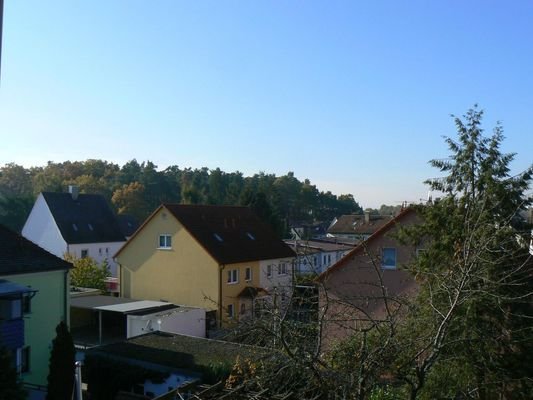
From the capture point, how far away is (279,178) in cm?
10019

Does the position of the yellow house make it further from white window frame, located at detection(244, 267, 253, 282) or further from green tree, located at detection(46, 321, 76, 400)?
green tree, located at detection(46, 321, 76, 400)

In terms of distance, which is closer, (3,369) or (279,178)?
(3,369)

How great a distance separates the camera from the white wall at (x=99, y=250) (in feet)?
143

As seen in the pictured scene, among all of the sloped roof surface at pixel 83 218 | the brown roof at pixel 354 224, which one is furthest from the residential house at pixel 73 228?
the brown roof at pixel 354 224

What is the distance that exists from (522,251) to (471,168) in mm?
2416

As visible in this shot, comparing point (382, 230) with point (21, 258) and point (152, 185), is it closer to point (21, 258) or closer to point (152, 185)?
point (21, 258)

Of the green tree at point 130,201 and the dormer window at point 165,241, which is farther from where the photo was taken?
the green tree at point 130,201

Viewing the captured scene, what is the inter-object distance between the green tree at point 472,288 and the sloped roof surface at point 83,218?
113 feet

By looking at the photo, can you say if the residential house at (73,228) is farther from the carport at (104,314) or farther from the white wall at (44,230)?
the carport at (104,314)

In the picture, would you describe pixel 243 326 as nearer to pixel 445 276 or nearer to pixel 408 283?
pixel 445 276

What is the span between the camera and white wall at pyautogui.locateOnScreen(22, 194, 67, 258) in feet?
143

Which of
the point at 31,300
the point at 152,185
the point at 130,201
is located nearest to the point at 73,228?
the point at 31,300

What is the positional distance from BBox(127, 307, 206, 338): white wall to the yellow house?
2.19 meters

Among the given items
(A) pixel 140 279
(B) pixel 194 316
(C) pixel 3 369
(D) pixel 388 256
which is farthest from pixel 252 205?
(C) pixel 3 369
